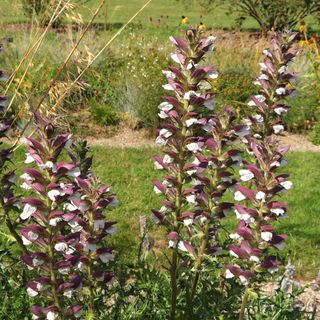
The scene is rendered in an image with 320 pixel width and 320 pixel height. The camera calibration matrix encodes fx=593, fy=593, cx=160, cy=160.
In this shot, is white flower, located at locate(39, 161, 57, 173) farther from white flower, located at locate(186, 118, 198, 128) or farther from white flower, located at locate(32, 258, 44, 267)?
white flower, located at locate(186, 118, 198, 128)

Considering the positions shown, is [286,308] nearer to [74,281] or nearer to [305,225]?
[74,281]

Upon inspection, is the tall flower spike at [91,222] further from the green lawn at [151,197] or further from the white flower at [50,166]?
the green lawn at [151,197]

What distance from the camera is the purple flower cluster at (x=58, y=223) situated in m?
1.93

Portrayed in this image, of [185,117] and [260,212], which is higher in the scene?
[185,117]

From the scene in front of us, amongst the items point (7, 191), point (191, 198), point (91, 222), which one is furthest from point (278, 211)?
point (7, 191)

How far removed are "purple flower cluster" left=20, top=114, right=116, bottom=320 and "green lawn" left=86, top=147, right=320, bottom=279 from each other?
3090mm

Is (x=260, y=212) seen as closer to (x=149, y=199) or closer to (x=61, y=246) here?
(x=61, y=246)

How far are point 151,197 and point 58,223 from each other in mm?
4812

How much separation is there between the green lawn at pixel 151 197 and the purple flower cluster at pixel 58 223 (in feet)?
10.1

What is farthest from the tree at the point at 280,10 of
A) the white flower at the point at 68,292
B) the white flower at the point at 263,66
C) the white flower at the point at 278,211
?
the white flower at the point at 68,292

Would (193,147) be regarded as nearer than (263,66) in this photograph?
Yes

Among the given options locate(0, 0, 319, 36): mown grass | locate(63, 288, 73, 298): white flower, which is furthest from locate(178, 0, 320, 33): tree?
locate(63, 288, 73, 298): white flower

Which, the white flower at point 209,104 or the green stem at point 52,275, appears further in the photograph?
the white flower at point 209,104

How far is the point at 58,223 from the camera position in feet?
6.63
